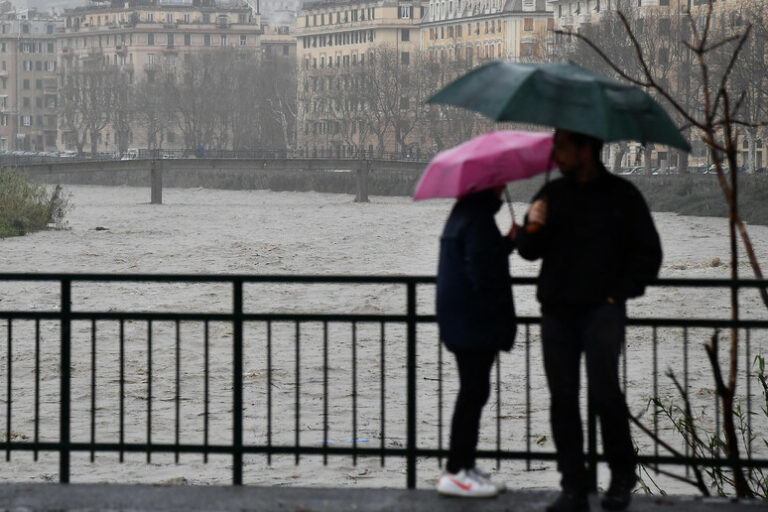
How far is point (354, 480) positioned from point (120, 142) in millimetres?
122601

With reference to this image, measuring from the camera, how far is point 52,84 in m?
170

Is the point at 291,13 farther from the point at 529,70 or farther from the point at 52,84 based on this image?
the point at 529,70

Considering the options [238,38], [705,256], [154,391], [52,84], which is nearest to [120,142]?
[238,38]

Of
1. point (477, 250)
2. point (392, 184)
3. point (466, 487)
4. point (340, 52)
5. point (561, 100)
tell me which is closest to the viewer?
point (561, 100)

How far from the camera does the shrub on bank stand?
4788cm

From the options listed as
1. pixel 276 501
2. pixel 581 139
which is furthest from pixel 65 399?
pixel 581 139

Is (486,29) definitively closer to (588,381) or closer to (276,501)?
(276,501)

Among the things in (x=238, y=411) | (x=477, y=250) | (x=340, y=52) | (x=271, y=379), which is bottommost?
(x=271, y=379)

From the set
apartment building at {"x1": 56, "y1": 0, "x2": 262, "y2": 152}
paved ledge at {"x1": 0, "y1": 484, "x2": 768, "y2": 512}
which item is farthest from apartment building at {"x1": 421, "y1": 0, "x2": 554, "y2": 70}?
paved ledge at {"x1": 0, "y1": 484, "x2": 768, "y2": 512}

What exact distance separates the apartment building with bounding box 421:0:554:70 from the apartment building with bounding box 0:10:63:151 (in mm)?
53092

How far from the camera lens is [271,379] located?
13375 mm

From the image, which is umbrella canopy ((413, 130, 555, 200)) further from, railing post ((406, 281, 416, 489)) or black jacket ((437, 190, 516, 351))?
railing post ((406, 281, 416, 489))

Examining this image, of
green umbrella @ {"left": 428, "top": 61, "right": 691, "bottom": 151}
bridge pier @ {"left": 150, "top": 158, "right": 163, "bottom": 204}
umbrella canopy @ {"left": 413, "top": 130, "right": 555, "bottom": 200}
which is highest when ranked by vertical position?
bridge pier @ {"left": 150, "top": 158, "right": 163, "bottom": 204}

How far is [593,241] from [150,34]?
154167mm
